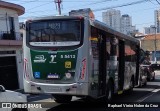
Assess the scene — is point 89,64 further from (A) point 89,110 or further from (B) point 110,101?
(B) point 110,101

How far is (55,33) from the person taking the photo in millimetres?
13203

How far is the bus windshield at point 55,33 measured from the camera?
510 inches

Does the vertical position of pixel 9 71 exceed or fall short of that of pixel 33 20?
it falls short

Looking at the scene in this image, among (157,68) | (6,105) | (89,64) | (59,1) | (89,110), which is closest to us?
(6,105)

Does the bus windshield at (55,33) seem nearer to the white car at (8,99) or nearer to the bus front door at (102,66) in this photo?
the bus front door at (102,66)

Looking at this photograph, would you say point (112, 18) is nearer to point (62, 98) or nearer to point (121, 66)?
point (121, 66)

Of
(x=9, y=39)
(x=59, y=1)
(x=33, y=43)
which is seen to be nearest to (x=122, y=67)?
(x=33, y=43)

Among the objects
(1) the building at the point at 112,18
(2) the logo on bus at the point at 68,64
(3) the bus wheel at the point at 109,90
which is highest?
(1) the building at the point at 112,18

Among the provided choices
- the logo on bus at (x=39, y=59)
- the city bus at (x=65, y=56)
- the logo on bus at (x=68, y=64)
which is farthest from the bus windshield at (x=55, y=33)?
the logo on bus at (x=68, y=64)

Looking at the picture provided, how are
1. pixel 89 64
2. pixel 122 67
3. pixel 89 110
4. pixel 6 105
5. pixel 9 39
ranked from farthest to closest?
pixel 9 39 → pixel 122 67 → pixel 89 110 → pixel 89 64 → pixel 6 105

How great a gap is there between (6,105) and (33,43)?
401cm

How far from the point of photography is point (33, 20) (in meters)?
13.5

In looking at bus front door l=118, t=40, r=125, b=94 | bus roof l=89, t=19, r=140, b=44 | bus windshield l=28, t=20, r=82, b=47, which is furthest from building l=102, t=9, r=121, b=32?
bus windshield l=28, t=20, r=82, b=47

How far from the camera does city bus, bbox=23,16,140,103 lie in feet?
41.7
